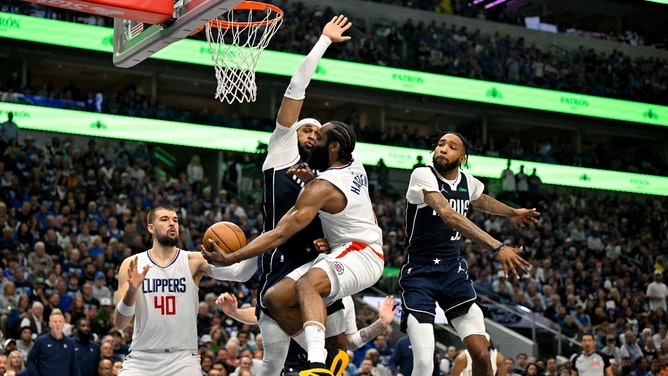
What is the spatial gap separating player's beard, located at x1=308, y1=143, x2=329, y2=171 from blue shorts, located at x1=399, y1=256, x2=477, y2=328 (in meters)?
1.75

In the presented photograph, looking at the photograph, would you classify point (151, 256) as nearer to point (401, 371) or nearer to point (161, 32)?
point (161, 32)

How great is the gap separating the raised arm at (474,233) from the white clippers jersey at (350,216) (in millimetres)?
943

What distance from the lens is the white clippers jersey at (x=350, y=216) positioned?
22.6ft

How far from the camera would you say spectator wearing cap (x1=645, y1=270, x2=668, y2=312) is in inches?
957

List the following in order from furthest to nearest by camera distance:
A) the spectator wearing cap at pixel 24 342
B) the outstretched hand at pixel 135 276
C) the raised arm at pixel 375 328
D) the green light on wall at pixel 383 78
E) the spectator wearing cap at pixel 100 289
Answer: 1. the green light on wall at pixel 383 78
2. the spectator wearing cap at pixel 100 289
3. the spectator wearing cap at pixel 24 342
4. the raised arm at pixel 375 328
5. the outstretched hand at pixel 135 276

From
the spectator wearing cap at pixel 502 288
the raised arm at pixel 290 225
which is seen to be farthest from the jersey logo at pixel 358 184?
the spectator wearing cap at pixel 502 288

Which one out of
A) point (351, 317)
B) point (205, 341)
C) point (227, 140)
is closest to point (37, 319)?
point (205, 341)

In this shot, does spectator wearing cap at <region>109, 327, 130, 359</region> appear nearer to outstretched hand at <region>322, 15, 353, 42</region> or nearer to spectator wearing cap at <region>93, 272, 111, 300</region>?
spectator wearing cap at <region>93, 272, 111, 300</region>

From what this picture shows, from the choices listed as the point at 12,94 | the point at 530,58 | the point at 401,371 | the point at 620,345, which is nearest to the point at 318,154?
the point at 401,371

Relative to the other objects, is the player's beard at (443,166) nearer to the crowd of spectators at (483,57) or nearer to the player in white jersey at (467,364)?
the player in white jersey at (467,364)

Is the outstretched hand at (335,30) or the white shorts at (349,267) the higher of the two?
the outstretched hand at (335,30)

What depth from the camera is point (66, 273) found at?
16766 mm

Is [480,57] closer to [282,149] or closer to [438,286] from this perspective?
[438,286]

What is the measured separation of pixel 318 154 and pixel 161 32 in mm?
2234
